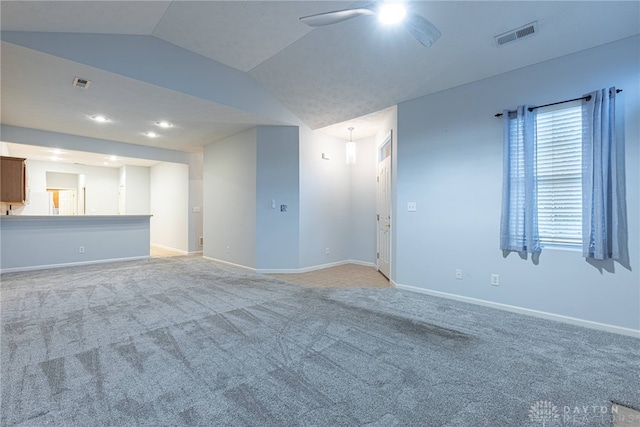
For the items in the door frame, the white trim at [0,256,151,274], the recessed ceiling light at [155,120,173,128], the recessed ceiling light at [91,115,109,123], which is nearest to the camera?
the door frame

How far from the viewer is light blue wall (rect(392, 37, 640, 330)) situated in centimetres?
269

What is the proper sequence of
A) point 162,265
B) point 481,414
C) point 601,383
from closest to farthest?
point 481,414 → point 601,383 → point 162,265

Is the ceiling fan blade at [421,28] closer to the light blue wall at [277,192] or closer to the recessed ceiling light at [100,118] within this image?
the light blue wall at [277,192]

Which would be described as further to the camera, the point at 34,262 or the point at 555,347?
the point at 34,262

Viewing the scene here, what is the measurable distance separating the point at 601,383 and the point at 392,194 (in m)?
3.04

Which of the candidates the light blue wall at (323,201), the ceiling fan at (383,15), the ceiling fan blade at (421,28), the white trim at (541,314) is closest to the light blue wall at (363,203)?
the light blue wall at (323,201)

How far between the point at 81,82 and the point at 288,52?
8.43 feet

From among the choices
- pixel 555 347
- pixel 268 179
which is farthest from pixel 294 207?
pixel 555 347

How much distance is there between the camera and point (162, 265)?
593cm

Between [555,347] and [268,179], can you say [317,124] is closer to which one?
[268,179]

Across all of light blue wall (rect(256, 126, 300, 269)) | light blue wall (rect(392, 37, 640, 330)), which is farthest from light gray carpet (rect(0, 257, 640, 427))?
light blue wall (rect(256, 126, 300, 269))

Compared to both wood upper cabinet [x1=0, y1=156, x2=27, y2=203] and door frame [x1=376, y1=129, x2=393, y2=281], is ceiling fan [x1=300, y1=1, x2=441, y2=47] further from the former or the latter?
wood upper cabinet [x1=0, y1=156, x2=27, y2=203]

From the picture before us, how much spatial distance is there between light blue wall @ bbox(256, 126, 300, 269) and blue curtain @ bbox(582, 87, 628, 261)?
13.0 feet

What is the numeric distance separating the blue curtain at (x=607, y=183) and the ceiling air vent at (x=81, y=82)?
5.55 m
